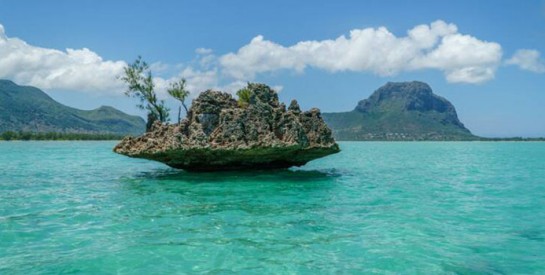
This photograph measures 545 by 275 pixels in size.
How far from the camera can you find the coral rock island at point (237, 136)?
2408 cm

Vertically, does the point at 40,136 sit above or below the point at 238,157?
above

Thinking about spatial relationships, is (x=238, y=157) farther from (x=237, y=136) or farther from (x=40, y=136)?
(x=40, y=136)

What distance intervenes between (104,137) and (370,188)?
642 ft

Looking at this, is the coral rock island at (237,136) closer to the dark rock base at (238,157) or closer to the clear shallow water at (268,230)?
the dark rock base at (238,157)

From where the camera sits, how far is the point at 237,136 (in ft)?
79.2

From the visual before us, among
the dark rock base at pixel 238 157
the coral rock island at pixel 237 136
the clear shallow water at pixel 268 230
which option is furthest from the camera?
the dark rock base at pixel 238 157

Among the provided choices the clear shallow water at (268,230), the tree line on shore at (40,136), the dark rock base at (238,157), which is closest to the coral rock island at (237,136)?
the dark rock base at (238,157)

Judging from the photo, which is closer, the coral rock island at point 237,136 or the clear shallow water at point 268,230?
the clear shallow water at point 268,230

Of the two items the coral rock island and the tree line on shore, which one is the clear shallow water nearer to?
the coral rock island

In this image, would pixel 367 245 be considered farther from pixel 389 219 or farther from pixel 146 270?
pixel 146 270

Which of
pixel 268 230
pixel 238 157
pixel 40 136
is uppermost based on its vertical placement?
pixel 40 136

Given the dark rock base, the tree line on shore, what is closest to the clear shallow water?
the dark rock base

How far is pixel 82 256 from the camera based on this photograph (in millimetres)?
8969

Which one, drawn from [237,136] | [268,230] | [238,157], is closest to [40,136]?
[238,157]
